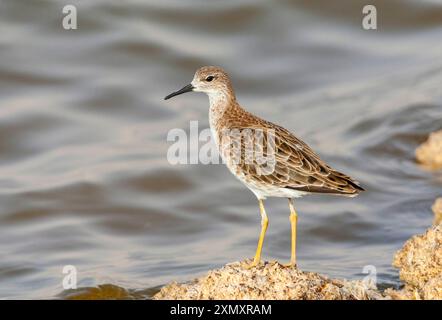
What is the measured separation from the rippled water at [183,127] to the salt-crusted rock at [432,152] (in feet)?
0.62

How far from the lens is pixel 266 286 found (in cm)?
645

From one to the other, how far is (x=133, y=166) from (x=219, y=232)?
8.04 feet

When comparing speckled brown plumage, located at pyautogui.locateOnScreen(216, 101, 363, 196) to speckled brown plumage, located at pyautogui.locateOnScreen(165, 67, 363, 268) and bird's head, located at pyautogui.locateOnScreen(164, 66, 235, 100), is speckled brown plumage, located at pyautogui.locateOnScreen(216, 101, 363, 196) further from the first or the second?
bird's head, located at pyautogui.locateOnScreen(164, 66, 235, 100)

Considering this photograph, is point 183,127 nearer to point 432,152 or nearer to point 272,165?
point 432,152

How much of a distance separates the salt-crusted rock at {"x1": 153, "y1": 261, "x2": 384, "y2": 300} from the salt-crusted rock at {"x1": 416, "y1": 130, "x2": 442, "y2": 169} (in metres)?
6.60

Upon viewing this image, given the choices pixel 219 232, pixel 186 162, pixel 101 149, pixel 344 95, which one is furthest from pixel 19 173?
pixel 344 95

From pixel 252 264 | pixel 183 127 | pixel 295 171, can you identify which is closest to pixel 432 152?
pixel 183 127

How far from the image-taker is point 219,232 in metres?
11.8

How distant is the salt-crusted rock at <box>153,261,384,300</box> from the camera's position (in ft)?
21.0

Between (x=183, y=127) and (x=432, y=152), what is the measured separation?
3953mm

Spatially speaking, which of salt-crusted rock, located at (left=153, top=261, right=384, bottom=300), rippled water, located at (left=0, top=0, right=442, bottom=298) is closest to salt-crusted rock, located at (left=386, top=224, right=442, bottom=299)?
salt-crusted rock, located at (left=153, top=261, right=384, bottom=300)

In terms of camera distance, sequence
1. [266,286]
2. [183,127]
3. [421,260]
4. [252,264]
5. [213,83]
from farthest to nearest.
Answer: [183,127] < [213,83] < [421,260] < [252,264] < [266,286]
